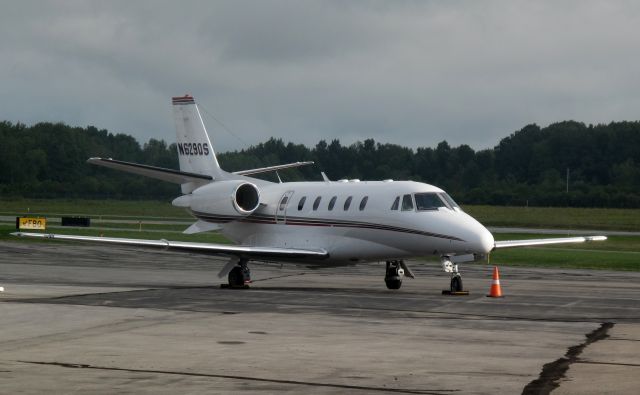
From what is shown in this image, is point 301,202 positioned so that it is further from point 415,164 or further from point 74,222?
point 415,164

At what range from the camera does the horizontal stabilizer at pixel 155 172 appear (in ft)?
92.3

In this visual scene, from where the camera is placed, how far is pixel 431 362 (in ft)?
45.9

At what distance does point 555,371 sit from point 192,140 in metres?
22.5

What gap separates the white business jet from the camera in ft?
85.9

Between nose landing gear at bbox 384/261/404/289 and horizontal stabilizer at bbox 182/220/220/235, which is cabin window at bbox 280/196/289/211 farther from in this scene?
nose landing gear at bbox 384/261/404/289

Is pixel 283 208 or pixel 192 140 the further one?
pixel 192 140

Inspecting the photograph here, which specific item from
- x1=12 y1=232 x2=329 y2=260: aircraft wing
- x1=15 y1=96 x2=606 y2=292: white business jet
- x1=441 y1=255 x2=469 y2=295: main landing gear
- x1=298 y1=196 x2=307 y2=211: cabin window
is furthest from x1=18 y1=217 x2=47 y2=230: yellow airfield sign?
x1=441 y1=255 x2=469 y2=295: main landing gear

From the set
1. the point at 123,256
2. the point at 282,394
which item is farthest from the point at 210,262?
the point at 282,394

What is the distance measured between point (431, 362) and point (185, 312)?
7.45m

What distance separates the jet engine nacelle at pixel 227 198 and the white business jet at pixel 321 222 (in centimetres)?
3

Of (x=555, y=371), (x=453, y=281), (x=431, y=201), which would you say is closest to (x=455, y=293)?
(x=453, y=281)

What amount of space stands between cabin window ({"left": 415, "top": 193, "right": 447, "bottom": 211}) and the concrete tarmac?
217cm

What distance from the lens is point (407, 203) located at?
89.1ft

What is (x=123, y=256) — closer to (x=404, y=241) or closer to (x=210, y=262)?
(x=210, y=262)
